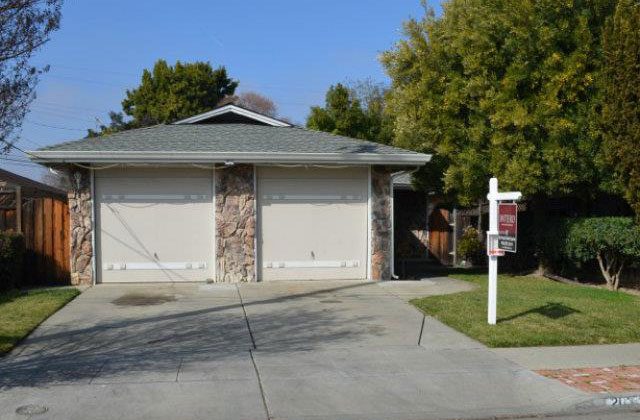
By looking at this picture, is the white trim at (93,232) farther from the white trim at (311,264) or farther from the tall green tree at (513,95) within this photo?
the tall green tree at (513,95)

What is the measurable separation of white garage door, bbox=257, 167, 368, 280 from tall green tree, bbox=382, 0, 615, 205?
2798mm

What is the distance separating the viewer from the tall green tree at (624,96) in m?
11.3

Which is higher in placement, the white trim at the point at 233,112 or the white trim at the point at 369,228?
the white trim at the point at 233,112

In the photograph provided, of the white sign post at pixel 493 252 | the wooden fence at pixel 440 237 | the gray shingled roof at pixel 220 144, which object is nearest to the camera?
the white sign post at pixel 493 252

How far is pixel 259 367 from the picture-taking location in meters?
7.67

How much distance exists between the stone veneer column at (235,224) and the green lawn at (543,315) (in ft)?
13.6

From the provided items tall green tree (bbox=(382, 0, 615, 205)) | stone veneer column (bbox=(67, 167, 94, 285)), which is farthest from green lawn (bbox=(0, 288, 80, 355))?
tall green tree (bbox=(382, 0, 615, 205))

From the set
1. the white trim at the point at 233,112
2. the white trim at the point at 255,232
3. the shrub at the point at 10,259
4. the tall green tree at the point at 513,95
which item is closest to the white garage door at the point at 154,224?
the white trim at the point at 255,232

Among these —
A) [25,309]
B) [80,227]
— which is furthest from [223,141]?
[25,309]

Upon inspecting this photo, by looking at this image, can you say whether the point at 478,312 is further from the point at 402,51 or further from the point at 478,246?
the point at 478,246

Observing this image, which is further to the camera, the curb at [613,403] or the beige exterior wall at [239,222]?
the beige exterior wall at [239,222]

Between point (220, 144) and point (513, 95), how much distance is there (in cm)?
Answer: 678

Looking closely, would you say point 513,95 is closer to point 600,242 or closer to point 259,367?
point 600,242

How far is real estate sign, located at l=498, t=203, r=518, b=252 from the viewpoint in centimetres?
978
